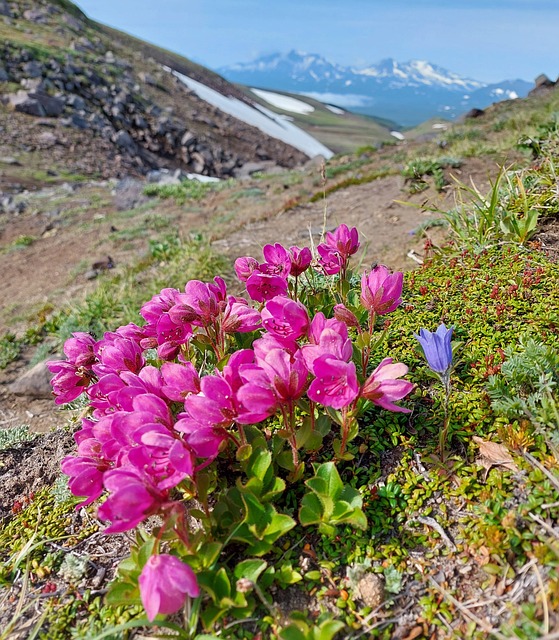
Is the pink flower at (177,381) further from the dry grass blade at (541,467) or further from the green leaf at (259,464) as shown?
the dry grass blade at (541,467)

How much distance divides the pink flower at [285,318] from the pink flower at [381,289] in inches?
14.2

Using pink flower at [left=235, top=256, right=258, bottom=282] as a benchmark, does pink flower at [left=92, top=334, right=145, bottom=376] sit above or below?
below

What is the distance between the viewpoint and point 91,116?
2816cm

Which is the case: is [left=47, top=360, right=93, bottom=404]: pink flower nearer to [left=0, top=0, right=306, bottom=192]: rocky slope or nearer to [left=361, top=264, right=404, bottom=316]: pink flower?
[left=361, top=264, right=404, bottom=316]: pink flower

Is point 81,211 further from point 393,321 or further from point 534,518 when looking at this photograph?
point 534,518

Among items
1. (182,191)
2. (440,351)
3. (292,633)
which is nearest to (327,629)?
(292,633)

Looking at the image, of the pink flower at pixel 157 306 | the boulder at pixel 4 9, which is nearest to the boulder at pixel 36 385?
the pink flower at pixel 157 306

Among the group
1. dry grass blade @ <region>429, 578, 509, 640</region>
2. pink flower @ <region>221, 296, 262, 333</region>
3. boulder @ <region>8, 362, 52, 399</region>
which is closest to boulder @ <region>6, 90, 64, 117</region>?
boulder @ <region>8, 362, 52, 399</region>

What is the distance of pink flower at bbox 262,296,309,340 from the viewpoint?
1.90m

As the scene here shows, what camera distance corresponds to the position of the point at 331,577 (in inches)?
67.8

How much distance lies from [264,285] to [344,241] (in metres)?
0.59

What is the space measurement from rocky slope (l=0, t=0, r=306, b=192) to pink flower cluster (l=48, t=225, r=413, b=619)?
18106 mm

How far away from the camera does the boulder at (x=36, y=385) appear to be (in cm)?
452

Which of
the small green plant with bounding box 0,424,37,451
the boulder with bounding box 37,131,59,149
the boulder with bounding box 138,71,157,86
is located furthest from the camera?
the boulder with bounding box 138,71,157,86
